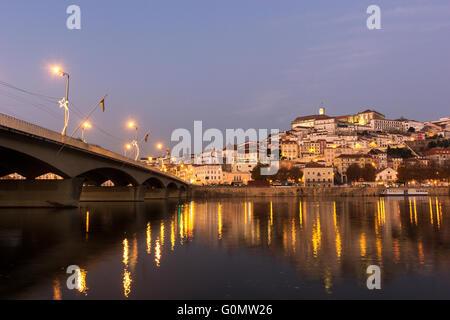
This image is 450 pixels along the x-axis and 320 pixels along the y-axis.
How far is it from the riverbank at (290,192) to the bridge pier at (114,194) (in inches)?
1664

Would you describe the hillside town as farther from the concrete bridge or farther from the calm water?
the calm water

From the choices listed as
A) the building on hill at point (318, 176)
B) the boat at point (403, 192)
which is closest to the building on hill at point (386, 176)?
the building on hill at point (318, 176)

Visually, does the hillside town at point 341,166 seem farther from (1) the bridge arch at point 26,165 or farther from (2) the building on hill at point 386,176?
(1) the bridge arch at point 26,165

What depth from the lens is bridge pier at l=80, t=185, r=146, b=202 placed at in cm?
6159

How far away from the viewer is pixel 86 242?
717 inches

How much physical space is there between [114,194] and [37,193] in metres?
25.7

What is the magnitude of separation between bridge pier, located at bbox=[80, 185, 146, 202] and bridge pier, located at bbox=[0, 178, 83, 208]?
23043 millimetres

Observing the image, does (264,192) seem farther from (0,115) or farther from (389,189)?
(0,115)

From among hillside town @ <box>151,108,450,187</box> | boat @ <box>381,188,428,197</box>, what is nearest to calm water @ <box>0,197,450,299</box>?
hillside town @ <box>151,108,450,187</box>

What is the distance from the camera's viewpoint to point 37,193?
37.8 meters

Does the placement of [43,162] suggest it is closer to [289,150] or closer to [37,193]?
[37,193]

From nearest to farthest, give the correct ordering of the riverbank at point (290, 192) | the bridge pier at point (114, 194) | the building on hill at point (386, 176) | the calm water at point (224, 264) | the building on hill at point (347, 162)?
the calm water at point (224, 264)
the bridge pier at point (114, 194)
the riverbank at point (290, 192)
the building on hill at point (386, 176)
the building on hill at point (347, 162)

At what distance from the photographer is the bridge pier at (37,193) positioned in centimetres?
3769
